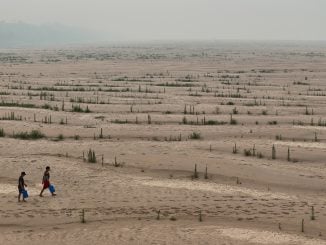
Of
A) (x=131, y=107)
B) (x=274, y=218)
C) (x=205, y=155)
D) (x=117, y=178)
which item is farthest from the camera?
(x=131, y=107)

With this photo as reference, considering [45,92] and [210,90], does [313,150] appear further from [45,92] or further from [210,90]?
[45,92]

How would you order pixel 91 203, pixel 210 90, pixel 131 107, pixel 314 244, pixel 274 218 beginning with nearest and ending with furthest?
1. pixel 314 244
2. pixel 274 218
3. pixel 91 203
4. pixel 131 107
5. pixel 210 90

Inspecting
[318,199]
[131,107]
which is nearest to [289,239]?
[318,199]

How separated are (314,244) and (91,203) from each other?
7274mm

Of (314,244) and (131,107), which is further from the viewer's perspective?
(131,107)

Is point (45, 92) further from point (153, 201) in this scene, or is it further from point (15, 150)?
point (153, 201)

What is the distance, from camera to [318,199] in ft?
57.6

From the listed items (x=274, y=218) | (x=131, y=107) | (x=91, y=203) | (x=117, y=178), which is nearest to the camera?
(x=274, y=218)

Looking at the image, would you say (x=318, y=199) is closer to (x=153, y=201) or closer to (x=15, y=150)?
(x=153, y=201)

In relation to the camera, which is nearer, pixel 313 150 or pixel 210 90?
pixel 313 150

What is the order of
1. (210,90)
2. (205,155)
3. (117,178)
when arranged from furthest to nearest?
(210,90), (205,155), (117,178)

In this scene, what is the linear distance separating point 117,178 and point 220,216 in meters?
5.50

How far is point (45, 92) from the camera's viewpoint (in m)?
43.4

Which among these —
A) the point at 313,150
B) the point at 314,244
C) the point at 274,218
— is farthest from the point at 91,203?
the point at 313,150
